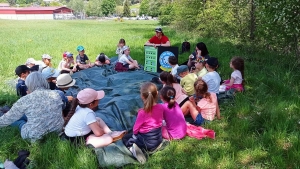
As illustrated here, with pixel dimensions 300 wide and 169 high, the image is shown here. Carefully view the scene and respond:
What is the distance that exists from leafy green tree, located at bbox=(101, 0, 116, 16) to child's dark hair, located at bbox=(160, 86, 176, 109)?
387 feet

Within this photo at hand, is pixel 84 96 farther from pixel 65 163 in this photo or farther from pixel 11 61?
pixel 11 61

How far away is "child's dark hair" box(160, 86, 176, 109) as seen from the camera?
160 inches

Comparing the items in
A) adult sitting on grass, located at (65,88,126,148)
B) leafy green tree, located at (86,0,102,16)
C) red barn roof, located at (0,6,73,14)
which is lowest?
adult sitting on grass, located at (65,88,126,148)

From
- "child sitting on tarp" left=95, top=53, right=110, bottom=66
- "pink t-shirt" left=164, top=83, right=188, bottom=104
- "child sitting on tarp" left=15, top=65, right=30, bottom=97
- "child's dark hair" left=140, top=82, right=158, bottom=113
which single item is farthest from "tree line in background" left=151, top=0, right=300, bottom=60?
"child sitting on tarp" left=15, top=65, right=30, bottom=97

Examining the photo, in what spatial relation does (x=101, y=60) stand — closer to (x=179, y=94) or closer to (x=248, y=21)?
(x=179, y=94)

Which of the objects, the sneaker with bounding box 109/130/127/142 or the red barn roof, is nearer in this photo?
the sneaker with bounding box 109/130/127/142

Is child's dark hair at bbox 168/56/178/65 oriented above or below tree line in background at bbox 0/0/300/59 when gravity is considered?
below

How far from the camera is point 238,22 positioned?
38.9 ft

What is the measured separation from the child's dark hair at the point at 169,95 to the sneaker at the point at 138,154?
87 centimetres

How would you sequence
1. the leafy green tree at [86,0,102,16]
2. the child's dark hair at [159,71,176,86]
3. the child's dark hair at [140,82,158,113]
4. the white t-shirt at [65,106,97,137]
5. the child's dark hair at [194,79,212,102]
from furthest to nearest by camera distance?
the leafy green tree at [86,0,102,16], the child's dark hair at [159,71,176,86], the child's dark hair at [194,79,212,102], the white t-shirt at [65,106,97,137], the child's dark hair at [140,82,158,113]

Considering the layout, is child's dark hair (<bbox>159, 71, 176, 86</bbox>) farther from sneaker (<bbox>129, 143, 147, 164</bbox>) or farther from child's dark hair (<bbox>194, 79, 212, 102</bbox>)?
sneaker (<bbox>129, 143, 147, 164</bbox>)

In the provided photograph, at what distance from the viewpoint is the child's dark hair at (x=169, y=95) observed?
4.06 meters

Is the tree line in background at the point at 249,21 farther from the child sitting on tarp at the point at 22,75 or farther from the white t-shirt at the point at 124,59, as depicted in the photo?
the child sitting on tarp at the point at 22,75

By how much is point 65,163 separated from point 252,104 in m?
3.66
